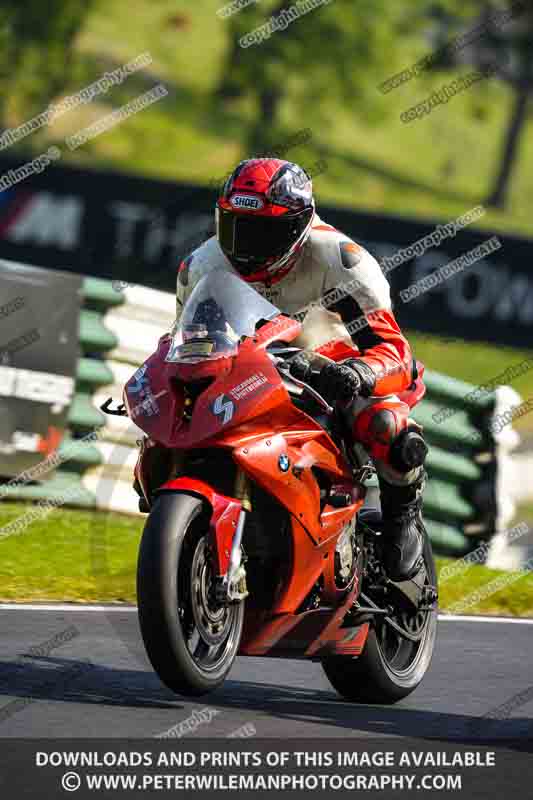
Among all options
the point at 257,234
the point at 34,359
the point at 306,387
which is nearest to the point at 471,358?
the point at 34,359

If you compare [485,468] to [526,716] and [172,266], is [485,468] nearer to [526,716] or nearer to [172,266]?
[526,716]

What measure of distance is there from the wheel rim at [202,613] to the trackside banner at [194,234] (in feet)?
41.6

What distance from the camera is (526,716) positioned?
6301mm

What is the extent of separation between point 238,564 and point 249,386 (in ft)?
1.85

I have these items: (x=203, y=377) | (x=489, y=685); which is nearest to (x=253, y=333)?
(x=203, y=377)

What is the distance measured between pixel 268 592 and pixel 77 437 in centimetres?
484

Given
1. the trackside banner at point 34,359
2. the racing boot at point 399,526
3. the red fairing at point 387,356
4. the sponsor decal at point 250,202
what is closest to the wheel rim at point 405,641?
the racing boot at point 399,526

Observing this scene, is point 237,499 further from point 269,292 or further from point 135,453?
point 135,453

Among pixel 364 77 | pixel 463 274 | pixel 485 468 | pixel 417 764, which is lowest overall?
pixel 364 77

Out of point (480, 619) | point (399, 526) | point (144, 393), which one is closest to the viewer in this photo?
point (144, 393)

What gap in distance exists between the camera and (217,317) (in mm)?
5867

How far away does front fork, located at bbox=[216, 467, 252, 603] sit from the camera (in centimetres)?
559

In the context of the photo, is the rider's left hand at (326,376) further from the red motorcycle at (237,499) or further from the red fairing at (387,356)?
the red fairing at (387,356)

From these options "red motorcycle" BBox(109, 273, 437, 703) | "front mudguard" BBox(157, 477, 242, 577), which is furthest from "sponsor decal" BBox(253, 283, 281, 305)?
"front mudguard" BBox(157, 477, 242, 577)
